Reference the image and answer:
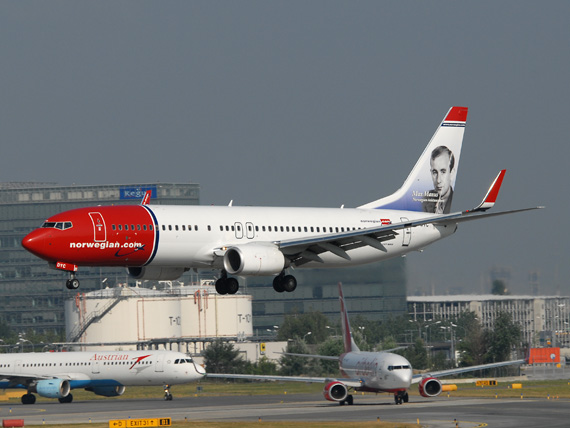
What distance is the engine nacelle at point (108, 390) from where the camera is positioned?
112000 millimetres

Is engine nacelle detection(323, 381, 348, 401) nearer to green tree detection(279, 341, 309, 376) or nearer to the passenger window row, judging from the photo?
the passenger window row

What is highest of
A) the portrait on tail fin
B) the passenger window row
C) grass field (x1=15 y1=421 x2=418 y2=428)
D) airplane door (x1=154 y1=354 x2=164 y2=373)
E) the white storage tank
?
the portrait on tail fin

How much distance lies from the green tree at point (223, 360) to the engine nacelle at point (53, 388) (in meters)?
44.7

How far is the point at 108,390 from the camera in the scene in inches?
4446

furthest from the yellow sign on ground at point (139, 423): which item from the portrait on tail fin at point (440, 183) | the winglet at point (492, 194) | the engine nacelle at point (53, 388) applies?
the engine nacelle at point (53, 388)

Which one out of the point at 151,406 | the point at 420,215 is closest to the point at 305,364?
the point at 151,406

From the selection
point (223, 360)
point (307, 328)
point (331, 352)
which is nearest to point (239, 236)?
point (331, 352)

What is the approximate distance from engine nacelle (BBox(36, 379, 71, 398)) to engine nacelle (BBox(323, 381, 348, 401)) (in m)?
27.4

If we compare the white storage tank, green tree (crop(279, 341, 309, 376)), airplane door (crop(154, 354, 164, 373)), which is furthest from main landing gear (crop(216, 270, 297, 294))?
the white storage tank

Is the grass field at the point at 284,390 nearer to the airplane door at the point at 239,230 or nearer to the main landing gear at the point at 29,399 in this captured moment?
the main landing gear at the point at 29,399

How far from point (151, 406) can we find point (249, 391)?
1144 inches

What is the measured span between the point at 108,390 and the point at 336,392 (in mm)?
27102

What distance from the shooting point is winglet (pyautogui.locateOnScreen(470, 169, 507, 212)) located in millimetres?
65750

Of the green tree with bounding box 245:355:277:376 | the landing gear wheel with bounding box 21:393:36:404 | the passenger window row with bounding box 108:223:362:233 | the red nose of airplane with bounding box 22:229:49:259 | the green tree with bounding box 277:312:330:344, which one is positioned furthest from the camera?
the green tree with bounding box 277:312:330:344
